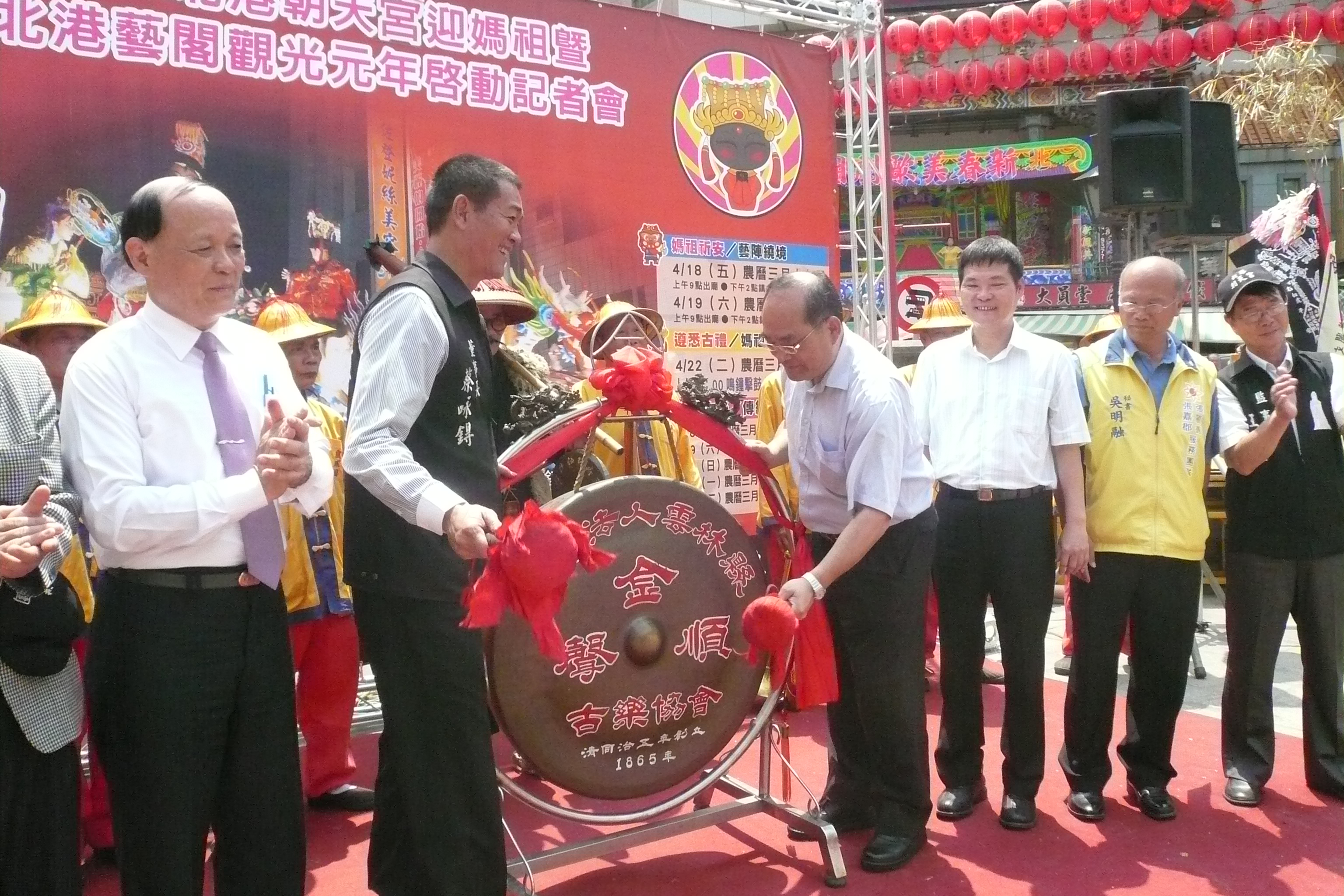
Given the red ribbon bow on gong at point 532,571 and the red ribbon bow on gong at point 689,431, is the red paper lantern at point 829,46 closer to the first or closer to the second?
the red ribbon bow on gong at point 689,431

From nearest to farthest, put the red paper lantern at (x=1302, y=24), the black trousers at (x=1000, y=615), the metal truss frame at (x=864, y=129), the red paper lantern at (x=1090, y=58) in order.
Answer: the black trousers at (x=1000, y=615)
the metal truss frame at (x=864, y=129)
the red paper lantern at (x=1302, y=24)
the red paper lantern at (x=1090, y=58)

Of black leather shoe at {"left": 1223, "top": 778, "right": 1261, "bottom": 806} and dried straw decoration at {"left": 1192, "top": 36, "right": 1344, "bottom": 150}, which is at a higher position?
dried straw decoration at {"left": 1192, "top": 36, "right": 1344, "bottom": 150}

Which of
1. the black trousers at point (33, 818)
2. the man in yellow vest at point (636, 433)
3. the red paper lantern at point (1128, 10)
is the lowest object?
the black trousers at point (33, 818)

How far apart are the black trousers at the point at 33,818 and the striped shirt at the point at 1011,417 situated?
7.48 ft

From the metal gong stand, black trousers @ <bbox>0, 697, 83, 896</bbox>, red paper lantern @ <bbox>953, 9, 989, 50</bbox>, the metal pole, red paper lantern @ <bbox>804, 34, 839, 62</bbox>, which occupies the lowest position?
the metal gong stand

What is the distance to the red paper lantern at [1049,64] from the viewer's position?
1316 cm

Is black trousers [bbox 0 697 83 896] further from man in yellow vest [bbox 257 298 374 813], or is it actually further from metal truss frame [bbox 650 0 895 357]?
metal truss frame [bbox 650 0 895 357]

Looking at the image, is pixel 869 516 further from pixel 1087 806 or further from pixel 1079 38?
pixel 1079 38

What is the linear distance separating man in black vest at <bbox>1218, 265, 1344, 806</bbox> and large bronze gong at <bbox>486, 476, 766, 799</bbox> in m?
1.61

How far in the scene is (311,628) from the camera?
3.36 meters

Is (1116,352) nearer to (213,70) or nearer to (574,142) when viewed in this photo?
(574,142)

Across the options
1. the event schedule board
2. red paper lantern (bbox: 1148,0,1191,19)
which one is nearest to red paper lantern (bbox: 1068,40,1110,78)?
red paper lantern (bbox: 1148,0,1191,19)

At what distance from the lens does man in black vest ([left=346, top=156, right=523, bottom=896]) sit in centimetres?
201

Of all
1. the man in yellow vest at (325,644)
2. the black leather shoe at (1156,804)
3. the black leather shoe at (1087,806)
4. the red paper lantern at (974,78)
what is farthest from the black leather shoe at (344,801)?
the red paper lantern at (974,78)
